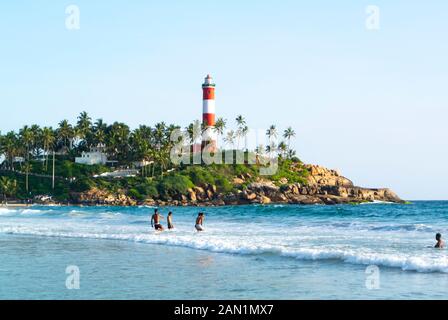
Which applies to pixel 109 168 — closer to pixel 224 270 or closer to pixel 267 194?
pixel 267 194


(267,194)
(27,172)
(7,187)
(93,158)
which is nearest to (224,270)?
(267,194)

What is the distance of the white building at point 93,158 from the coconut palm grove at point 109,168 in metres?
0.22

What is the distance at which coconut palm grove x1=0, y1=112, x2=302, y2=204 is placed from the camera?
11456cm

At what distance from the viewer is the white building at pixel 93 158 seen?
414 ft

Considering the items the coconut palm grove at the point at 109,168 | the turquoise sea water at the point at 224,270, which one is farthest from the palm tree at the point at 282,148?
the turquoise sea water at the point at 224,270

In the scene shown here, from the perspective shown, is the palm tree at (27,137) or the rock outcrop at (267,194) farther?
the palm tree at (27,137)

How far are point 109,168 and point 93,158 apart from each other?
4487mm

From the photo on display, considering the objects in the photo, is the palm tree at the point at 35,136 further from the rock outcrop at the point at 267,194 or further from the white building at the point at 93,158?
the rock outcrop at the point at 267,194

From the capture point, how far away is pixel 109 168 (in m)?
126

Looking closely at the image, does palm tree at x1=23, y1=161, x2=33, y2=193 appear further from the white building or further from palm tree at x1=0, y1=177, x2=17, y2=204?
the white building

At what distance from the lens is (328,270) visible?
17.1 m

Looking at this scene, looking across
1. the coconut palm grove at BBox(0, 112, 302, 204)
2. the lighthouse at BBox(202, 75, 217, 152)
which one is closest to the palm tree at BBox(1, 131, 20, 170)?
the coconut palm grove at BBox(0, 112, 302, 204)
